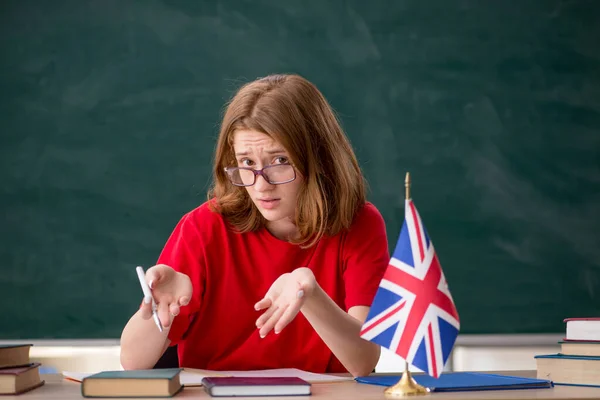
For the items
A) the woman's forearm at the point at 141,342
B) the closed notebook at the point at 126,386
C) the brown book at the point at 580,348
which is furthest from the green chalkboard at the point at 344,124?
the closed notebook at the point at 126,386

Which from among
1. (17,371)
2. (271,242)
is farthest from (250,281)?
(17,371)

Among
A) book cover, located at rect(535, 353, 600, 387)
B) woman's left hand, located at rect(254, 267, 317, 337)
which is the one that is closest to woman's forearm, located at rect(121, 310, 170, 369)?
woman's left hand, located at rect(254, 267, 317, 337)

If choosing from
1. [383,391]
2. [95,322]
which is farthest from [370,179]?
[383,391]

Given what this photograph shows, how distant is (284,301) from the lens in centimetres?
123

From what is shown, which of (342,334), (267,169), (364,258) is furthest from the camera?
(364,258)

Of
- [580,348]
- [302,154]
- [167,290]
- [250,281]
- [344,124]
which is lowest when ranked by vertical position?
[580,348]

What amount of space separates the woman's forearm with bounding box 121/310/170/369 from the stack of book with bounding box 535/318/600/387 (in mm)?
818

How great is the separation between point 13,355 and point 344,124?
2018 millimetres

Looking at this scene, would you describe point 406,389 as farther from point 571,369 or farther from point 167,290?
point 167,290

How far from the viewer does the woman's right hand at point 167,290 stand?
1.35 metres

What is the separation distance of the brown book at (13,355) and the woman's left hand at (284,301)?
43cm

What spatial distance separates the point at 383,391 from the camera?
3.73ft

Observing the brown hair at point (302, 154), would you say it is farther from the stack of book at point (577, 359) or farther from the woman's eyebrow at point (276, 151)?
the stack of book at point (577, 359)

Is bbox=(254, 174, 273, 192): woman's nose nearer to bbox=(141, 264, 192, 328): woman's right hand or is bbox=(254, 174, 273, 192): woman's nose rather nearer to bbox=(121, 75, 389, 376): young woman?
bbox=(121, 75, 389, 376): young woman
